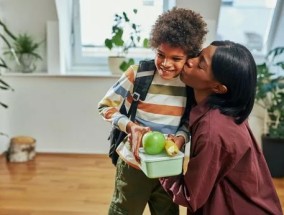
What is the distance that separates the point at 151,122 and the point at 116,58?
1.91 meters

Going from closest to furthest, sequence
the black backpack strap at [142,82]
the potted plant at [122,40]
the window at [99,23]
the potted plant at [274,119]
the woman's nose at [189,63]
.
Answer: the woman's nose at [189,63] → the black backpack strap at [142,82] → the potted plant at [274,119] → the potted plant at [122,40] → the window at [99,23]

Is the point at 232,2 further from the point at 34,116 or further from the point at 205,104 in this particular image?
the point at 205,104

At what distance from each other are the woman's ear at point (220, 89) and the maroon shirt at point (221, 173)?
0.06 meters

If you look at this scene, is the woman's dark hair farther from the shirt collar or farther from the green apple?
the green apple

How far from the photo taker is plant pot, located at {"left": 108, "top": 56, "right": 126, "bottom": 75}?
2998 mm

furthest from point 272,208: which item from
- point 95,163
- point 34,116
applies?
point 34,116

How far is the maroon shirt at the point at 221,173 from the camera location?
0.92 meters

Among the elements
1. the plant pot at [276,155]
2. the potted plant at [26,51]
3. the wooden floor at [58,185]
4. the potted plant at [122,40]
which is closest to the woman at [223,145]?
the wooden floor at [58,185]

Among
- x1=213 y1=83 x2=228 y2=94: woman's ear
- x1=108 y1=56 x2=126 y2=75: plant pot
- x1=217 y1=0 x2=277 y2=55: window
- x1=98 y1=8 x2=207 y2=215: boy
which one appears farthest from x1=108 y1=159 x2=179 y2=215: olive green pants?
x1=217 y1=0 x2=277 y2=55: window

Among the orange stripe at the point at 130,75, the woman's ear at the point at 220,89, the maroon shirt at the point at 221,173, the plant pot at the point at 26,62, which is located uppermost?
the woman's ear at the point at 220,89

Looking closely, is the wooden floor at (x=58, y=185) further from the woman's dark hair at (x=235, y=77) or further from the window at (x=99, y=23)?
the woman's dark hair at (x=235, y=77)

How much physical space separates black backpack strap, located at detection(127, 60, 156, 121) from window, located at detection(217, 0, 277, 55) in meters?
2.16

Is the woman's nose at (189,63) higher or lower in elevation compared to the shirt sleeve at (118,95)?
higher

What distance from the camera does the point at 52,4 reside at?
301 cm
